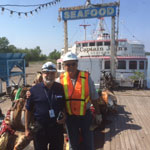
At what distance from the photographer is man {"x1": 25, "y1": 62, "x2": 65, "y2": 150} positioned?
2229 millimetres

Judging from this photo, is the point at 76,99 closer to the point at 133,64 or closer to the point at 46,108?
the point at 46,108

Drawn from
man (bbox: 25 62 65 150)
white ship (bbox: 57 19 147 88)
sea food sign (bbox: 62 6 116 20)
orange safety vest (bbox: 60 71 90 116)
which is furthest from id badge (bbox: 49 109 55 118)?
sea food sign (bbox: 62 6 116 20)

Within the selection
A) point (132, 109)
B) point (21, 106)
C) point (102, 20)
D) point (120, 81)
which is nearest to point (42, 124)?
point (21, 106)

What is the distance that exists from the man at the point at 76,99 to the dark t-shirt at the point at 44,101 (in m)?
0.16

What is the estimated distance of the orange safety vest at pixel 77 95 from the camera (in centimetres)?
234

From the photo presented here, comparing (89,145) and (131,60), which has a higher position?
(131,60)

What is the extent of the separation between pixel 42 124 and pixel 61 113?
0.33m

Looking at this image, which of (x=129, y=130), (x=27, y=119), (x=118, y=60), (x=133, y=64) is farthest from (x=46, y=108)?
(x=133, y=64)

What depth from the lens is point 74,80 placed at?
2.43 metres

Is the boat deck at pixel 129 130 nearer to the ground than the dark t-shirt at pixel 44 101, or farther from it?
nearer to the ground

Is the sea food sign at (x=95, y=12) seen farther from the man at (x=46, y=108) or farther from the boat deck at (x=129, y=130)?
the man at (x=46, y=108)

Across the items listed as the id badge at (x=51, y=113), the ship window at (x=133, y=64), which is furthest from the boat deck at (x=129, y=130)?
the ship window at (x=133, y=64)

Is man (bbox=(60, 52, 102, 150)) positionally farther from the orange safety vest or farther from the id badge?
the id badge

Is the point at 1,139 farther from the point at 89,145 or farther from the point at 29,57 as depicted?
the point at 29,57
